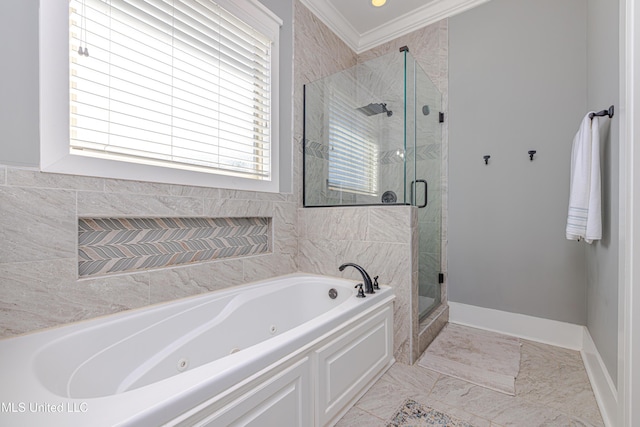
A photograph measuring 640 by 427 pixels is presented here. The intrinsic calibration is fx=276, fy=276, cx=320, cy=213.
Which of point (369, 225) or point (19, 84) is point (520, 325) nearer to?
point (369, 225)

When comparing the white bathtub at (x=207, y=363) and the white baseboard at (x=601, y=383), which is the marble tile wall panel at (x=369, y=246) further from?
the white baseboard at (x=601, y=383)

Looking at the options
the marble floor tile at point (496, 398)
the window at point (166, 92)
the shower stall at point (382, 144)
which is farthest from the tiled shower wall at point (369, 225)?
the window at point (166, 92)

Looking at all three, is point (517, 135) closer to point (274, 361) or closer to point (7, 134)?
point (274, 361)

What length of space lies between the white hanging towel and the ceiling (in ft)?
5.52

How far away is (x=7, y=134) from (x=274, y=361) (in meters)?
1.36

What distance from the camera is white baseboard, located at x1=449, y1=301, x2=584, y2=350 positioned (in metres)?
2.08

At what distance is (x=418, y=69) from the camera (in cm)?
218

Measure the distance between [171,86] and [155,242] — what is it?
2.96 ft

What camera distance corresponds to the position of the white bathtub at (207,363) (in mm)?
728

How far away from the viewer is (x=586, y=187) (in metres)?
1.65

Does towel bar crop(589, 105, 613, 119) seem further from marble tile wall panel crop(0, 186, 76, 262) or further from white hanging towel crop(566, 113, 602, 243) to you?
marble tile wall panel crop(0, 186, 76, 262)

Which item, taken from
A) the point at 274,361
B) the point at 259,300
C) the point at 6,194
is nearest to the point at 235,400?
the point at 274,361

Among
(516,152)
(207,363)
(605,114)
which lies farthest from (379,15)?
(207,363)

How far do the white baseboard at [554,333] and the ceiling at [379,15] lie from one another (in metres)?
2.78
